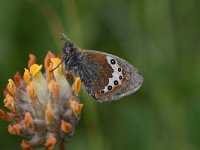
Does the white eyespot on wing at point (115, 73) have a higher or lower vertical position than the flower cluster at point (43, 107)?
higher

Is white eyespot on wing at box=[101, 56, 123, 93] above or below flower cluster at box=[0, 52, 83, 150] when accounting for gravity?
above

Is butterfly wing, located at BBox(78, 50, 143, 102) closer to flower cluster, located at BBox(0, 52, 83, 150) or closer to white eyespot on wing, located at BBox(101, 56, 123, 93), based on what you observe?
white eyespot on wing, located at BBox(101, 56, 123, 93)

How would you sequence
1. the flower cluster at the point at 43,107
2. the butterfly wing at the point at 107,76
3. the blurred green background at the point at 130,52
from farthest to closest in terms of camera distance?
the blurred green background at the point at 130,52 < the butterfly wing at the point at 107,76 < the flower cluster at the point at 43,107

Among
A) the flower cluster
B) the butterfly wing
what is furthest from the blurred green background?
the flower cluster

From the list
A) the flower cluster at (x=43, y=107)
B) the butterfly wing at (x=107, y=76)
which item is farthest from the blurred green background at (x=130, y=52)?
the flower cluster at (x=43, y=107)

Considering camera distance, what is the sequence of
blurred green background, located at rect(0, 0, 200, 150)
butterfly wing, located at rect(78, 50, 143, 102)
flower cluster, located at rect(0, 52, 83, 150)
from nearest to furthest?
flower cluster, located at rect(0, 52, 83, 150)
butterfly wing, located at rect(78, 50, 143, 102)
blurred green background, located at rect(0, 0, 200, 150)

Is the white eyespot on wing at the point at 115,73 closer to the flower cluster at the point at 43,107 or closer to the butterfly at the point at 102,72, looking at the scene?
the butterfly at the point at 102,72
